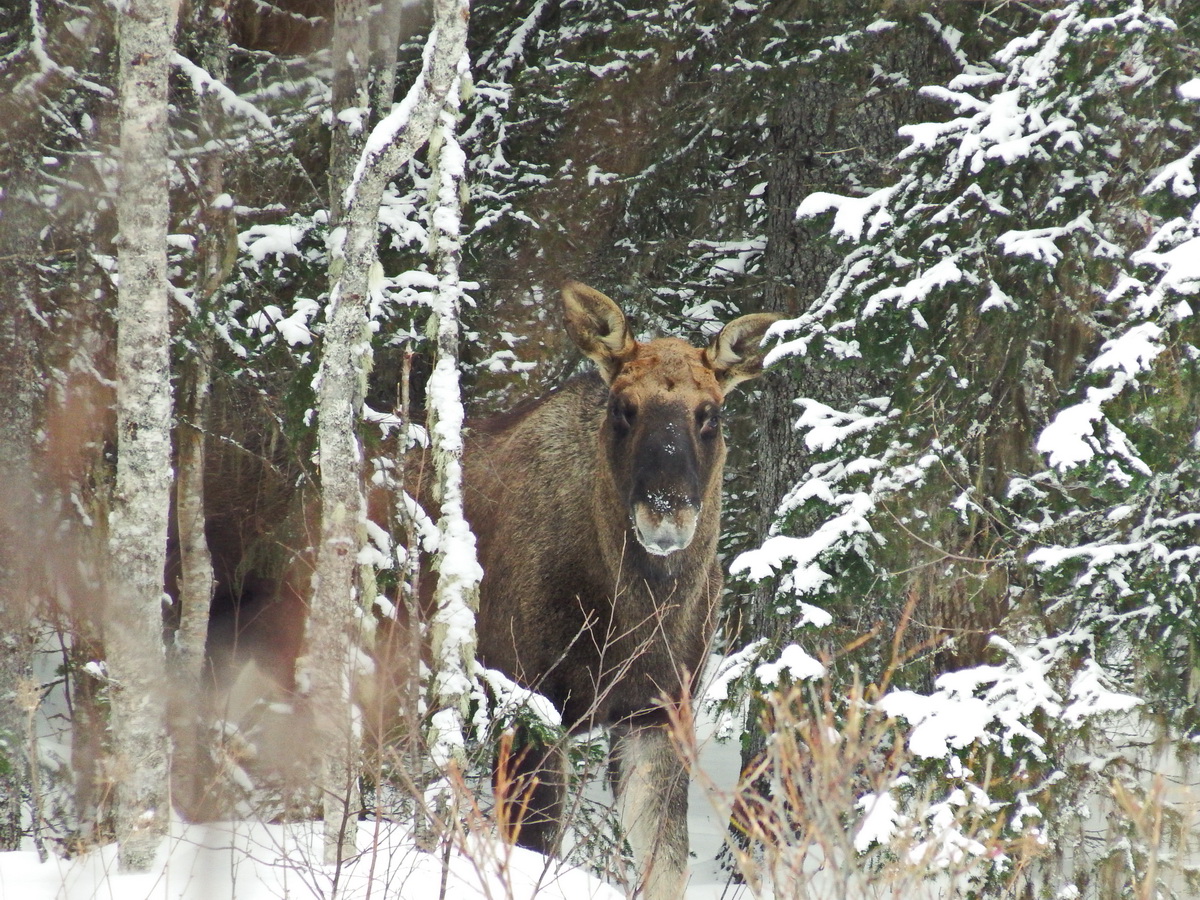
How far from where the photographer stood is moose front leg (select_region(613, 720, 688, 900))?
551 cm

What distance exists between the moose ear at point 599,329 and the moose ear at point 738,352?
470 millimetres

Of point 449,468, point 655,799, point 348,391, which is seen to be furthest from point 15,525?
point 655,799

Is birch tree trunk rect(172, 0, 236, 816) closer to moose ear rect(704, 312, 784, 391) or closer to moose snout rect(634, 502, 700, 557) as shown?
moose snout rect(634, 502, 700, 557)

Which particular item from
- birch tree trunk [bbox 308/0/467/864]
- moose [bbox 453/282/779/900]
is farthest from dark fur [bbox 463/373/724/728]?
birch tree trunk [bbox 308/0/467/864]

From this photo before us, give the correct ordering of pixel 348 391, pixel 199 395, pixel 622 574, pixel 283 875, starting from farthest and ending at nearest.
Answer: pixel 199 395 → pixel 622 574 → pixel 348 391 → pixel 283 875

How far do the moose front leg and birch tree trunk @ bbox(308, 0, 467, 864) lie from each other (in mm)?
1644

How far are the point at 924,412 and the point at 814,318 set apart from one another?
700mm

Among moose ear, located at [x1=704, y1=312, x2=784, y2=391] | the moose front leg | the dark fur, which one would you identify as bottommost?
the moose front leg

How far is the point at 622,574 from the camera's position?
5645mm

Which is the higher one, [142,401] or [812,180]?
[812,180]

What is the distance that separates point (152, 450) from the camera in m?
4.30

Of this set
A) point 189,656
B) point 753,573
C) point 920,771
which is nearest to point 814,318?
point 753,573

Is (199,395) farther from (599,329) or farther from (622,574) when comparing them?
(622,574)

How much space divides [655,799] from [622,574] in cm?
121
